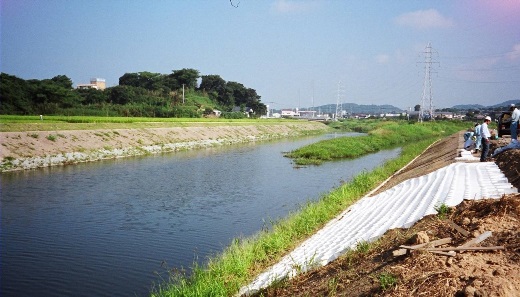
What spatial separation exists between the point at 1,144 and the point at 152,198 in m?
11.6

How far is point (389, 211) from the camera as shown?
10844 mm

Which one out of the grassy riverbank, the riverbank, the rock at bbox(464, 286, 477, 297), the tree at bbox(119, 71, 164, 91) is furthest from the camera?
the tree at bbox(119, 71, 164, 91)

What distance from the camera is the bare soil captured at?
457 cm

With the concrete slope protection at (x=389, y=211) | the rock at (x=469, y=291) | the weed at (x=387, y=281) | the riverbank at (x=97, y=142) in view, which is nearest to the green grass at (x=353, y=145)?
the riverbank at (x=97, y=142)

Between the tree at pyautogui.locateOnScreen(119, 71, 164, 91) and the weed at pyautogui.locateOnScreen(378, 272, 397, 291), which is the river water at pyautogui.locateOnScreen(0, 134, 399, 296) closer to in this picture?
the weed at pyautogui.locateOnScreen(378, 272, 397, 291)

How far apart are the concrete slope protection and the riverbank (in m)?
17.9

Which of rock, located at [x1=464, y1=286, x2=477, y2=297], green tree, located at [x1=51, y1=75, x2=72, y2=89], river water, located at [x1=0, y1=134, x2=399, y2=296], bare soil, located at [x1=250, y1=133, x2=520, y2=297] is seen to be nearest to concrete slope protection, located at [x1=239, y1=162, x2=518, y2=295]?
bare soil, located at [x1=250, y1=133, x2=520, y2=297]

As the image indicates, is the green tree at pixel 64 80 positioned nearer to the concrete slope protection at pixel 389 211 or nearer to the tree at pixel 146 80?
the tree at pixel 146 80

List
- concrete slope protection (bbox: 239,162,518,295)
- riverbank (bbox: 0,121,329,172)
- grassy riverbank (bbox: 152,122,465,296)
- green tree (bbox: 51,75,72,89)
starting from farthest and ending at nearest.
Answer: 1. green tree (bbox: 51,75,72,89)
2. riverbank (bbox: 0,121,329,172)
3. concrete slope protection (bbox: 239,162,518,295)
4. grassy riverbank (bbox: 152,122,465,296)

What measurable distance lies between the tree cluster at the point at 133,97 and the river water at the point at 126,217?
25767 millimetres

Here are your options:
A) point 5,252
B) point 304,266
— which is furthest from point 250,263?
point 5,252

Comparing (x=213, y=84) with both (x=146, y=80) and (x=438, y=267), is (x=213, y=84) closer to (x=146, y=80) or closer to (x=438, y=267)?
(x=146, y=80)

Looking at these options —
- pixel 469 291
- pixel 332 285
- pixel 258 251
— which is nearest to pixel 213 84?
pixel 258 251

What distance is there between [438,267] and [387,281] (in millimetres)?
615
